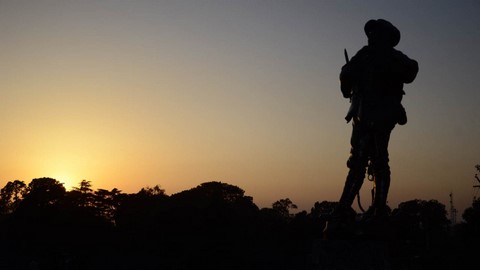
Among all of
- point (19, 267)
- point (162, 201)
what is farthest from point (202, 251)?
point (162, 201)

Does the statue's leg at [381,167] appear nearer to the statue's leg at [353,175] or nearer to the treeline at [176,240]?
the statue's leg at [353,175]

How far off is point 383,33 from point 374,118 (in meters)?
1.67

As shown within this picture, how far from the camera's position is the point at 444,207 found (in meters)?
123

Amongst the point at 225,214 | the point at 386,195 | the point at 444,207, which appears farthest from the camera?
the point at 444,207

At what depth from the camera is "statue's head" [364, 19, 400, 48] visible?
793 cm

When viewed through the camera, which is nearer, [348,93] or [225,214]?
[348,93]

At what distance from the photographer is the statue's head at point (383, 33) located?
7.93 meters

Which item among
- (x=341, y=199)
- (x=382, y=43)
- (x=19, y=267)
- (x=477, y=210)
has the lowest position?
(x=19, y=267)

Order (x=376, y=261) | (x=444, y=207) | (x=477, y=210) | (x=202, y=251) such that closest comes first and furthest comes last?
(x=376, y=261)
(x=202, y=251)
(x=477, y=210)
(x=444, y=207)

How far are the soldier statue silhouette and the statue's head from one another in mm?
104

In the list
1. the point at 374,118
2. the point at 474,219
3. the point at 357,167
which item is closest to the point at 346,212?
the point at 357,167

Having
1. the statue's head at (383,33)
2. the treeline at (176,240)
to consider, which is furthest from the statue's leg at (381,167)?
the treeline at (176,240)

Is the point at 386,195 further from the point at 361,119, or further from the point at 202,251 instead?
the point at 202,251

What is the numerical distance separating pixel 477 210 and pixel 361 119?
5009cm
